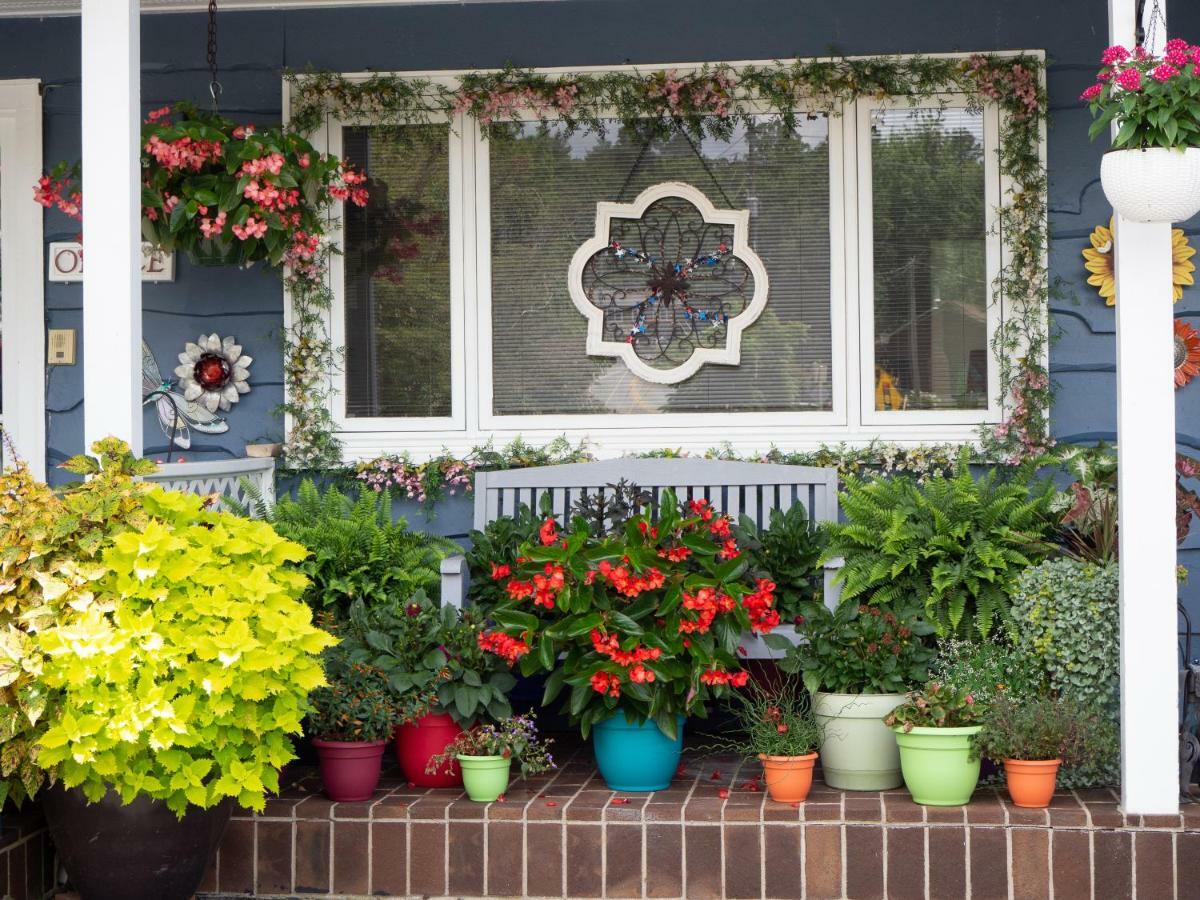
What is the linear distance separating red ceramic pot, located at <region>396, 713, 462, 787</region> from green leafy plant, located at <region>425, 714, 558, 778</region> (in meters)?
0.04

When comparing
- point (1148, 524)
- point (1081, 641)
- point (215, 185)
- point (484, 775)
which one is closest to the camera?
point (1148, 524)

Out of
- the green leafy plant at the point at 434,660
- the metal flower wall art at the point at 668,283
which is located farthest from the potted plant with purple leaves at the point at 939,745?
the metal flower wall art at the point at 668,283

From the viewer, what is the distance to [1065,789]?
12.8ft

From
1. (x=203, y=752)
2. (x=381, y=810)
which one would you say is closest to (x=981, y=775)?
(x=381, y=810)

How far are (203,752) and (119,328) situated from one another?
47.9 inches

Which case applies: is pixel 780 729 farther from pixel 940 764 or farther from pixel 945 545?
pixel 945 545

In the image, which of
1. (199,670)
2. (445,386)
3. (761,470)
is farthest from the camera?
(445,386)

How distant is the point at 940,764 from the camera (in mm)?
3713

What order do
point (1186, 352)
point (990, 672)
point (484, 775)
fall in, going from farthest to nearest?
point (1186, 352) < point (990, 672) < point (484, 775)

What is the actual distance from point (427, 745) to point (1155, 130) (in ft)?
8.55

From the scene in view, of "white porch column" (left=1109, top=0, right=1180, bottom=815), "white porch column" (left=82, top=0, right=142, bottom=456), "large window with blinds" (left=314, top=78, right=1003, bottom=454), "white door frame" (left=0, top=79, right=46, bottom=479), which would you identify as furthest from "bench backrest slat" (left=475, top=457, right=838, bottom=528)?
"white door frame" (left=0, top=79, right=46, bottom=479)

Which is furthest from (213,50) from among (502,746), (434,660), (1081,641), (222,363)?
(1081,641)

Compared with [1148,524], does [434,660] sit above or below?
below

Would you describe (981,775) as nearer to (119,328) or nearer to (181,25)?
(119,328)
